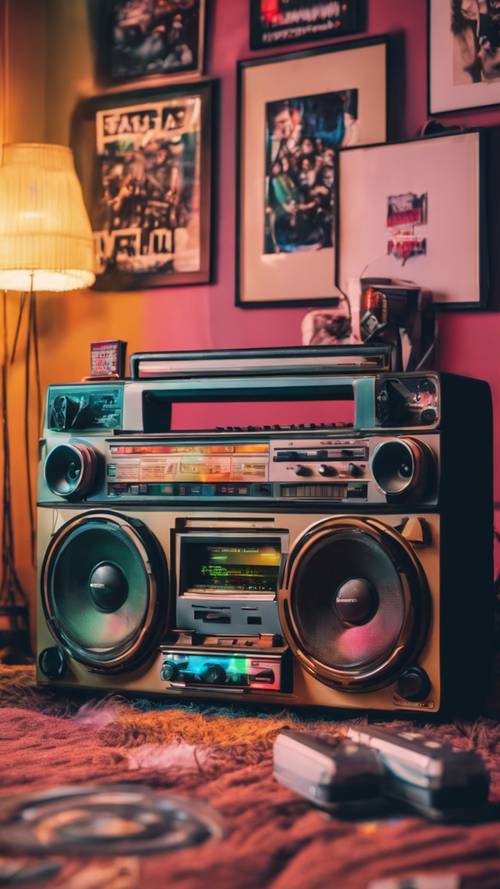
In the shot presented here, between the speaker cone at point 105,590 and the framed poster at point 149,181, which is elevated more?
the framed poster at point 149,181

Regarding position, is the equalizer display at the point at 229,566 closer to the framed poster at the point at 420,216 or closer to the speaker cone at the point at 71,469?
the speaker cone at the point at 71,469

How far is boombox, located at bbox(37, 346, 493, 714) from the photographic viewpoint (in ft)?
5.56

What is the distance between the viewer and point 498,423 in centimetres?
215

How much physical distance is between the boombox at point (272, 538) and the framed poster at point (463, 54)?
69 cm

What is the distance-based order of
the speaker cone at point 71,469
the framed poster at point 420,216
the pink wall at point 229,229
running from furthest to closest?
the pink wall at point 229,229
the framed poster at point 420,216
the speaker cone at point 71,469

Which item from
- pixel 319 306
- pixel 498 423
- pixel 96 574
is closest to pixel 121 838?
pixel 96 574

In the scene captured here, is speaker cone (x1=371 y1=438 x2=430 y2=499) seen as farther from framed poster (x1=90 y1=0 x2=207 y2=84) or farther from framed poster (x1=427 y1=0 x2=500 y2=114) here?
framed poster (x1=90 y1=0 x2=207 y2=84)

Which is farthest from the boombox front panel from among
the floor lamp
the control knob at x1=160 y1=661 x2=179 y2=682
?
the floor lamp

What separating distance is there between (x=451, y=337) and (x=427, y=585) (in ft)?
2.27

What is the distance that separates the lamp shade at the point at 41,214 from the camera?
2309mm

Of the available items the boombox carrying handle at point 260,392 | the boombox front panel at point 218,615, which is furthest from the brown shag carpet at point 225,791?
the boombox carrying handle at point 260,392

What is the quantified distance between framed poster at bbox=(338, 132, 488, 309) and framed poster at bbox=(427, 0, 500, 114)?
0.08 m

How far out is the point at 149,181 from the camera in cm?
256

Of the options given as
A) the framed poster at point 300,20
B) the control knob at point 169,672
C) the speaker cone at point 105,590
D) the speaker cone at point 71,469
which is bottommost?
the control knob at point 169,672
